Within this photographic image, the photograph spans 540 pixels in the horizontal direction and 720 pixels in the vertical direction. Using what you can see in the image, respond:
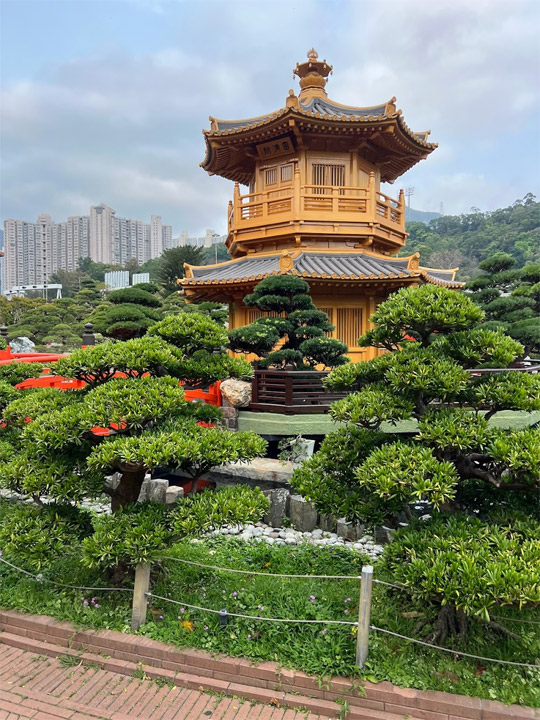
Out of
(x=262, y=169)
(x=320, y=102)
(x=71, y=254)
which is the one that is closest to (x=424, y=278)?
(x=262, y=169)

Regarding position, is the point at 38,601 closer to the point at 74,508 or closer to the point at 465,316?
Result: the point at 74,508

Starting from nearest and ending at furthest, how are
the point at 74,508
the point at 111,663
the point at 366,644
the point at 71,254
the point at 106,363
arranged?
the point at 366,644, the point at 111,663, the point at 106,363, the point at 74,508, the point at 71,254

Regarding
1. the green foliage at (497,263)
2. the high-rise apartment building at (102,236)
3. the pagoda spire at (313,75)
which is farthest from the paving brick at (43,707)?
the high-rise apartment building at (102,236)

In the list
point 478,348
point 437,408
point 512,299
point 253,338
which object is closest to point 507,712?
point 437,408

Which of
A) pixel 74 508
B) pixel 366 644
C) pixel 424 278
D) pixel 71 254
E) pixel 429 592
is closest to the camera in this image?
pixel 429 592

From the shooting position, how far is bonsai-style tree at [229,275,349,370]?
30.7ft

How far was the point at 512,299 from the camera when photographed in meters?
17.0

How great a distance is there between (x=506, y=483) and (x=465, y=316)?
159 centimetres

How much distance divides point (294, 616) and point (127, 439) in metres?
2.46

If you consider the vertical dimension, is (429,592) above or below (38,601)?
above

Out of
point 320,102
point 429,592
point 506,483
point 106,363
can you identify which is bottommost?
point 429,592

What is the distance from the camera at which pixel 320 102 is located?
1559cm

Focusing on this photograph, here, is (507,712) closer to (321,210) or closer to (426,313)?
(426,313)

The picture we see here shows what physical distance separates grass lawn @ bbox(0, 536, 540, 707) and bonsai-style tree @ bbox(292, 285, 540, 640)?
388mm
